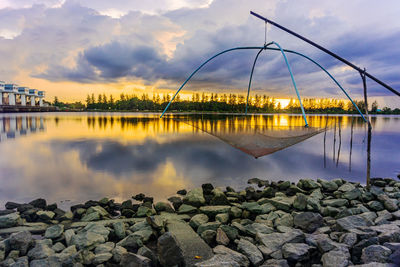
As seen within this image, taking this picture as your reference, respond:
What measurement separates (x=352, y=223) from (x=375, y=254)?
1057mm

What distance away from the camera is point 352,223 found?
3.62 m

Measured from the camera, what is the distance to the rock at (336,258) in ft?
8.66

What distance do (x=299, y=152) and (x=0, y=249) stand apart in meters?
13.7

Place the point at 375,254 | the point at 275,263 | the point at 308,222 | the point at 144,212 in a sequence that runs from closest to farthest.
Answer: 1. the point at 375,254
2. the point at 275,263
3. the point at 308,222
4. the point at 144,212

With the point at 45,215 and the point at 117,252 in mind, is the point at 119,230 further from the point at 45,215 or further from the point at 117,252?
the point at 45,215

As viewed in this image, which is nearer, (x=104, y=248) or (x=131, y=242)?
(x=104, y=248)

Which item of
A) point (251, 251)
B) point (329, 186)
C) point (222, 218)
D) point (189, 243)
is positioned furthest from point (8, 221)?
point (329, 186)

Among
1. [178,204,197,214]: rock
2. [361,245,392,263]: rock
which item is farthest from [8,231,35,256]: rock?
[361,245,392,263]: rock

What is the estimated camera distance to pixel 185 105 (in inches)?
3167

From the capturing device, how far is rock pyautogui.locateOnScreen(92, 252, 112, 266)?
115 inches

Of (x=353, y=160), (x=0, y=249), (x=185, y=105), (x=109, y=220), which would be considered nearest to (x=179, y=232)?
(x=109, y=220)

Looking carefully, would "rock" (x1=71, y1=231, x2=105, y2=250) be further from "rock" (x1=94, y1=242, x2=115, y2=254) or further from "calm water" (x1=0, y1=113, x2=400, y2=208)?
"calm water" (x1=0, y1=113, x2=400, y2=208)

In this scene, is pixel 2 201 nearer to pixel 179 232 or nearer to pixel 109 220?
pixel 109 220

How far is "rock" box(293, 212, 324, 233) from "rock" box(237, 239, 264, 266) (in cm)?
113
